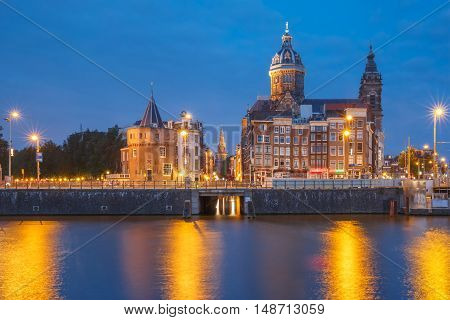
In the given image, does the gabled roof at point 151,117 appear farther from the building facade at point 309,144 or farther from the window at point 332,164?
the window at point 332,164

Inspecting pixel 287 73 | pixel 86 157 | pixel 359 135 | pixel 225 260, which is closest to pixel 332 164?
pixel 359 135

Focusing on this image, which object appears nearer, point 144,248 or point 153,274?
point 153,274

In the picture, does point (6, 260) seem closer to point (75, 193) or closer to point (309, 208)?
point (75, 193)

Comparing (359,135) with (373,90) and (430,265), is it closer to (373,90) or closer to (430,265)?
(373,90)

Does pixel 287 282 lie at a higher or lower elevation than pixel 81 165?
lower

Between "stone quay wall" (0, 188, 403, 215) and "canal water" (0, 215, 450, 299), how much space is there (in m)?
7.92

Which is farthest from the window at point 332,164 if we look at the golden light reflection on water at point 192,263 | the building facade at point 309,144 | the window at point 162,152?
the golden light reflection on water at point 192,263

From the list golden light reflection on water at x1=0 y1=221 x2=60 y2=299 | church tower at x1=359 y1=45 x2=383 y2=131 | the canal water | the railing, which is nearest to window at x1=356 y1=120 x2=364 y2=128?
the railing

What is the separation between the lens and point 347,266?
122 feet

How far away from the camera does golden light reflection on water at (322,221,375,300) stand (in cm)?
2991
